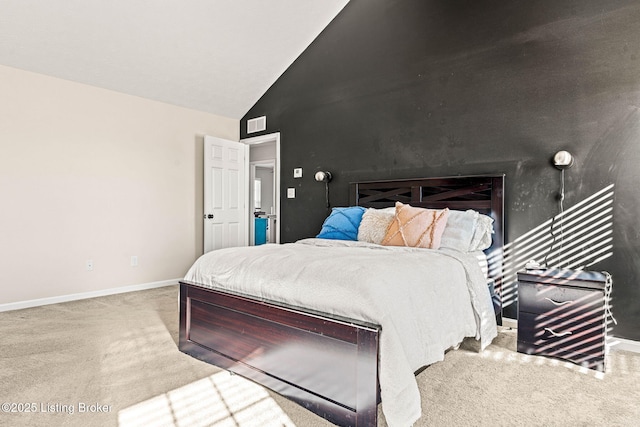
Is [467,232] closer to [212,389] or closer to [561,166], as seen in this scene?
[561,166]

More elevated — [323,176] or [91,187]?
[323,176]

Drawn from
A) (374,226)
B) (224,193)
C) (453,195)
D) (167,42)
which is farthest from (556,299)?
(167,42)

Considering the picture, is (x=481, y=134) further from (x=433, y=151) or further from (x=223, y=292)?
(x=223, y=292)

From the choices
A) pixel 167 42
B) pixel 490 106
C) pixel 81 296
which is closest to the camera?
pixel 490 106

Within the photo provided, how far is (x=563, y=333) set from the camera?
2477 mm

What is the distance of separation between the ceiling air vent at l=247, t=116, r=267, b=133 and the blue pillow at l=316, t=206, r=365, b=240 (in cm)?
227

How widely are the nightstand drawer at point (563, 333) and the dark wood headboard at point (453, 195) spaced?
59 centimetres

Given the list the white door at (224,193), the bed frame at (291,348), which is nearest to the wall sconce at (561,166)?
the bed frame at (291,348)

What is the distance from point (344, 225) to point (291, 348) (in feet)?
5.99

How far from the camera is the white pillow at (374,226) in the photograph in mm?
3277

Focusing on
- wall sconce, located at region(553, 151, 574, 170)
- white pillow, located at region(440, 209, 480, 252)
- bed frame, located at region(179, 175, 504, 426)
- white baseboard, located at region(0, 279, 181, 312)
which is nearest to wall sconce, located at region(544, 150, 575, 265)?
wall sconce, located at region(553, 151, 574, 170)

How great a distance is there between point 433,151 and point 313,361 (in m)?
2.59

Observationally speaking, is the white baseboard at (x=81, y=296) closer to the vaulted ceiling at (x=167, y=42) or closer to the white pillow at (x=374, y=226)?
the vaulted ceiling at (x=167, y=42)

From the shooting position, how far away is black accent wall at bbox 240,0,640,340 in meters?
2.78
